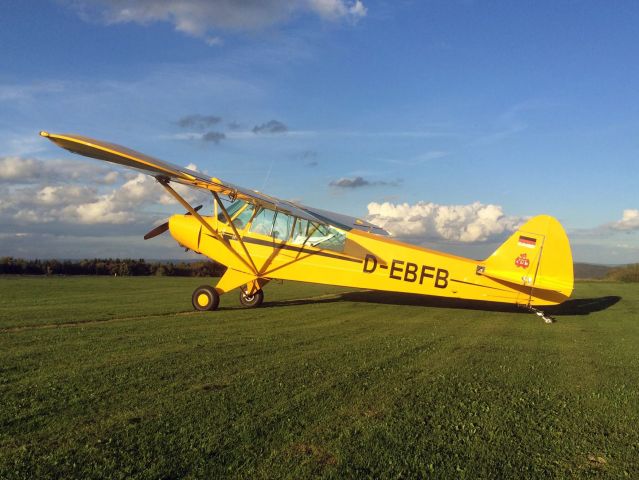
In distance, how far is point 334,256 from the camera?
1258 centimetres

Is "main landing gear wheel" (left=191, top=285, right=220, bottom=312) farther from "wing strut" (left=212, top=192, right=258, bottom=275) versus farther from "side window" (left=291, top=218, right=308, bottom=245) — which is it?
"side window" (left=291, top=218, right=308, bottom=245)

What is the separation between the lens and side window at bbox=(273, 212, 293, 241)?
12789 mm

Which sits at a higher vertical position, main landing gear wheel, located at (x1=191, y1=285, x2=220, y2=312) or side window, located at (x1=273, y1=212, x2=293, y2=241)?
side window, located at (x1=273, y1=212, x2=293, y2=241)

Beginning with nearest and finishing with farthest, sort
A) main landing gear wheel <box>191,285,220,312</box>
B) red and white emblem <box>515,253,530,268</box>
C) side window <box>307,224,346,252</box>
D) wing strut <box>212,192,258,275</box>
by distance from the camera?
red and white emblem <box>515,253,530,268</box> < main landing gear wheel <box>191,285,220,312</box> < wing strut <box>212,192,258,275</box> < side window <box>307,224,346,252</box>

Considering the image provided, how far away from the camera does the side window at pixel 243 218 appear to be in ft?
42.0

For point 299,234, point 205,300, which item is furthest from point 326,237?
point 205,300

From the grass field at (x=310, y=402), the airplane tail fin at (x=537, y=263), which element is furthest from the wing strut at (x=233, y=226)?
the airplane tail fin at (x=537, y=263)

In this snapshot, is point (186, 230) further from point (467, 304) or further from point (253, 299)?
point (467, 304)

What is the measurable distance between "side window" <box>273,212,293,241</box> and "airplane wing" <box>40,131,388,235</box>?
326 millimetres

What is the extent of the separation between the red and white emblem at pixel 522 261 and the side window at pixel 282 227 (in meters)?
5.83

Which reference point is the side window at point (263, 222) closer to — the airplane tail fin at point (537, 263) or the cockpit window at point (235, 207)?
the cockpit window at point (235, 207)

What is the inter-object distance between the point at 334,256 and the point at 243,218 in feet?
8.84

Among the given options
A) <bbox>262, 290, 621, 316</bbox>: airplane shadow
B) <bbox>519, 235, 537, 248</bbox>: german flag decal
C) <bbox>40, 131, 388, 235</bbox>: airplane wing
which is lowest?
<bbox>262, 290, 621, 316</bbox>: airplane shadow

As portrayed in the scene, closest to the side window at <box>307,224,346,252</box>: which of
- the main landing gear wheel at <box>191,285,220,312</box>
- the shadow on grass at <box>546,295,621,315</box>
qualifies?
the main landing gear wheel at <box>191,285,220,312</box>
